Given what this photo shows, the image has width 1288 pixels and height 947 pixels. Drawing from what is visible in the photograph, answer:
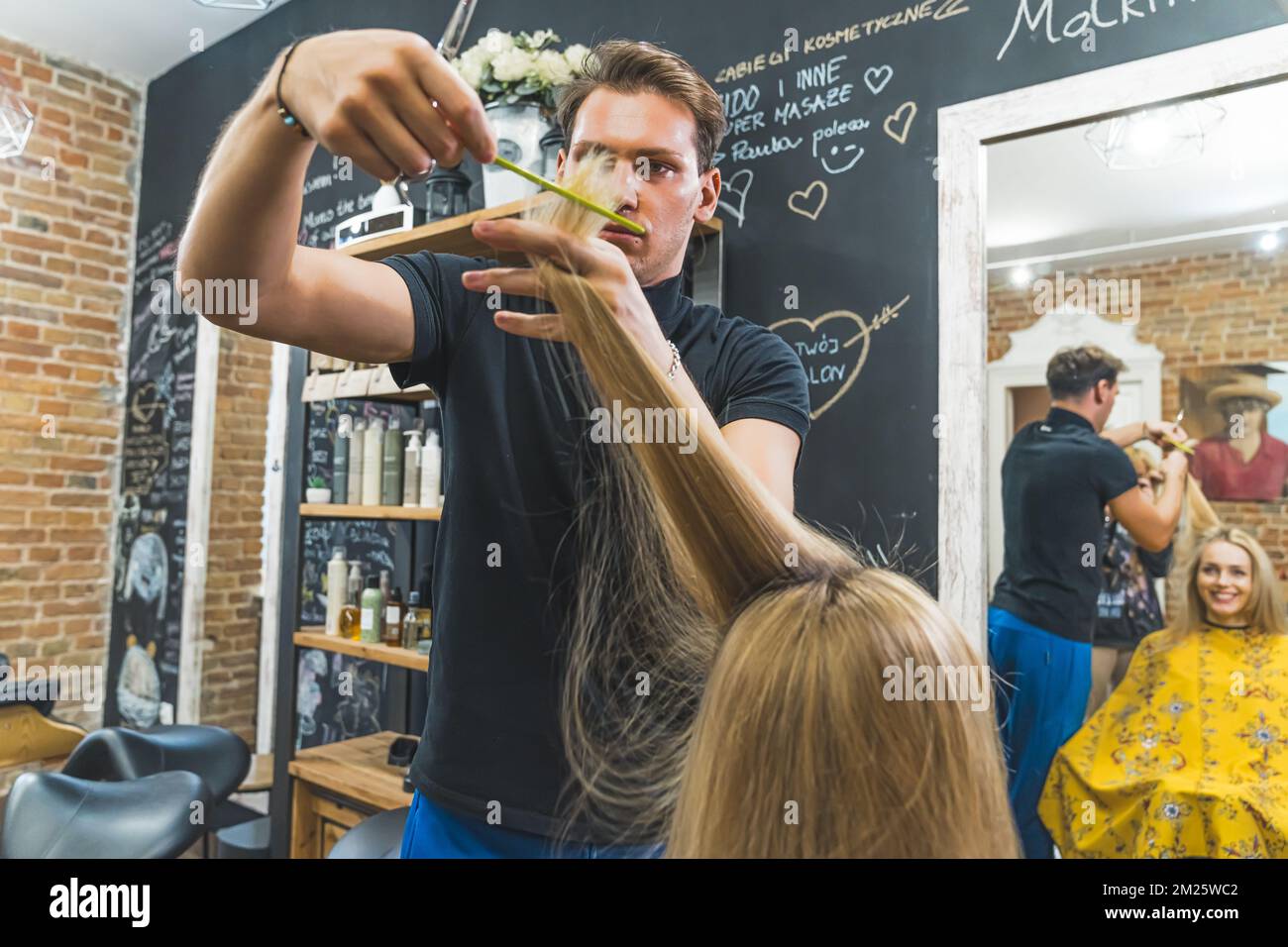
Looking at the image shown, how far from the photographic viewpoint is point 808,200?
5.04ft

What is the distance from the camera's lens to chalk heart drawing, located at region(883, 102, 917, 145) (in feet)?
4.66

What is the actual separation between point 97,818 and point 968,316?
1.74 metres

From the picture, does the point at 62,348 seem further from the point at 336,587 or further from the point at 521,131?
the point at 521,131

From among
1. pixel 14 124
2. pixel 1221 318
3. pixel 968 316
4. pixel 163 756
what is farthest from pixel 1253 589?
pixel 14 124

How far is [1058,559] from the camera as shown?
1289 millimetres

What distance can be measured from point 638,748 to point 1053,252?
104 centimetres

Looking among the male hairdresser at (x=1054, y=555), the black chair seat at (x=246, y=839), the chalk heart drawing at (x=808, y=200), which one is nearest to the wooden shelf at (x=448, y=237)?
the chalk heart drawing at (x=808, y=200)

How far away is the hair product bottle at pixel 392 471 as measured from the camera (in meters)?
1.92

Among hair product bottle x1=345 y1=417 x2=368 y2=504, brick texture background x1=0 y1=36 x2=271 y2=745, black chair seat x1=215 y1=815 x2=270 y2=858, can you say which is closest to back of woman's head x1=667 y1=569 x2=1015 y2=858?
hair product bottle x1=345 y1=417 x2=368 y2=504

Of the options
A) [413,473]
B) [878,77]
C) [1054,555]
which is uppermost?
[878,77]

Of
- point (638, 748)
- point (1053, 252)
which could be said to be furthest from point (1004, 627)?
point (638, 748)

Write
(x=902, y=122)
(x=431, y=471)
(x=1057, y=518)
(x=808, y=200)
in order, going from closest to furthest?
(x=1057, y=518) → (x=902, y=122) → (x=808, y=200) → (x=431, y=471)

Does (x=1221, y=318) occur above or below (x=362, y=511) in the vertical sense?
above
